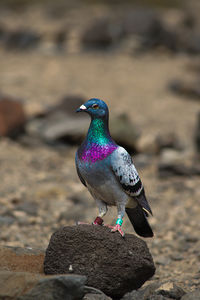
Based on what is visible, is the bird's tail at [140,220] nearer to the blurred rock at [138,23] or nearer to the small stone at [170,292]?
the small stone at [170,292]

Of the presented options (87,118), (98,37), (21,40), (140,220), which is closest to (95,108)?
(140,220)

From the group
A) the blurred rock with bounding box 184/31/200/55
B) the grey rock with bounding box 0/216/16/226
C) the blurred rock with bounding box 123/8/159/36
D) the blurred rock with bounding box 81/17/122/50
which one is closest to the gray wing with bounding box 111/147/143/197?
the grey rock with bounding box 0/216/16/226

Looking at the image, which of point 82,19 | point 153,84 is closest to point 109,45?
point 153,84

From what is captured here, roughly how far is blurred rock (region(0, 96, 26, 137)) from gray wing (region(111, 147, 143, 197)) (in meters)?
5.97

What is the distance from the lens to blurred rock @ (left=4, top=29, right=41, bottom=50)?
1903cm

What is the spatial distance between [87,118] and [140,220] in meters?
5.89

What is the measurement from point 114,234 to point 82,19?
2208cm

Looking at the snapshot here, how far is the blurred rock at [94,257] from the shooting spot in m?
4.34

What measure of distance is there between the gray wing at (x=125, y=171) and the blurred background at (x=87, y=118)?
1.46m

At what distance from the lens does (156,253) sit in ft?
20.9

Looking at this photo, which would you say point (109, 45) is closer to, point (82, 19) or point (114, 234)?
point (82, 19)

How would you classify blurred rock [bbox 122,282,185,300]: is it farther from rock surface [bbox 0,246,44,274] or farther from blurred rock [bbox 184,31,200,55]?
blurred rock [bbox 184,31,200,55]

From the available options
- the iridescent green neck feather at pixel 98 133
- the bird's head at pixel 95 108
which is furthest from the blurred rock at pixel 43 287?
the bird's head at pixel 95 108

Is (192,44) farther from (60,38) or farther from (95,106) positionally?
(95,106)
